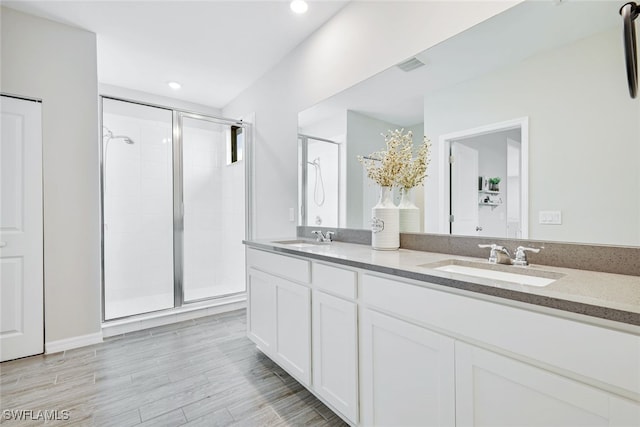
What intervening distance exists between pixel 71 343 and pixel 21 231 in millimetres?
973

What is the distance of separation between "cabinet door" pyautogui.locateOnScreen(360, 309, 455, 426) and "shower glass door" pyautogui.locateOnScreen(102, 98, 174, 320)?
8.94 ft

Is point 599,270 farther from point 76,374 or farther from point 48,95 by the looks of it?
point 48,95

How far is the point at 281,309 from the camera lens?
6.27ft

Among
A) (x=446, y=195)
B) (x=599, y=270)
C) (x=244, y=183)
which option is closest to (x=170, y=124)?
(x=244, y=183)

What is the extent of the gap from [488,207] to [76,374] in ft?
9.18

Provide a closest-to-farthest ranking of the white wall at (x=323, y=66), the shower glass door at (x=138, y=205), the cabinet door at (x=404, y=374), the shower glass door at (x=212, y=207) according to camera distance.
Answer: the cabinet door at (x=404, y=374) < the white wall at (x=323, y=66) < the shower glass door at (x=138, y=205) < the shower glass door at (x=212, y=207)

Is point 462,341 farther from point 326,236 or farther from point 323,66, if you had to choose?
point 323,66

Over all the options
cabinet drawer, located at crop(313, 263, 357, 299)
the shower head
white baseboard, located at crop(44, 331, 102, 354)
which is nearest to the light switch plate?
cabinet drawer, located at crop(313, 263, 357, 299)

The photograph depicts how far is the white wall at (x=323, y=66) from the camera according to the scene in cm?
166

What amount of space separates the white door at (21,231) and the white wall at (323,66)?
1912 mm

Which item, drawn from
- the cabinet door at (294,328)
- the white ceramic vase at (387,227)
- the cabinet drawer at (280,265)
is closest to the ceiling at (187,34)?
the white ceramic vase at (387,227)

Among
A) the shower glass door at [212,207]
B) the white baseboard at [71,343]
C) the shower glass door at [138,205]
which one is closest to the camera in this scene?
the white baseboard at [71,343]

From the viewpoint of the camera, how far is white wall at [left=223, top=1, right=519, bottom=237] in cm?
166

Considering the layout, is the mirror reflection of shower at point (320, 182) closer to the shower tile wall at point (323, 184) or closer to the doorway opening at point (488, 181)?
the shower tile wall at point (323, 184)
